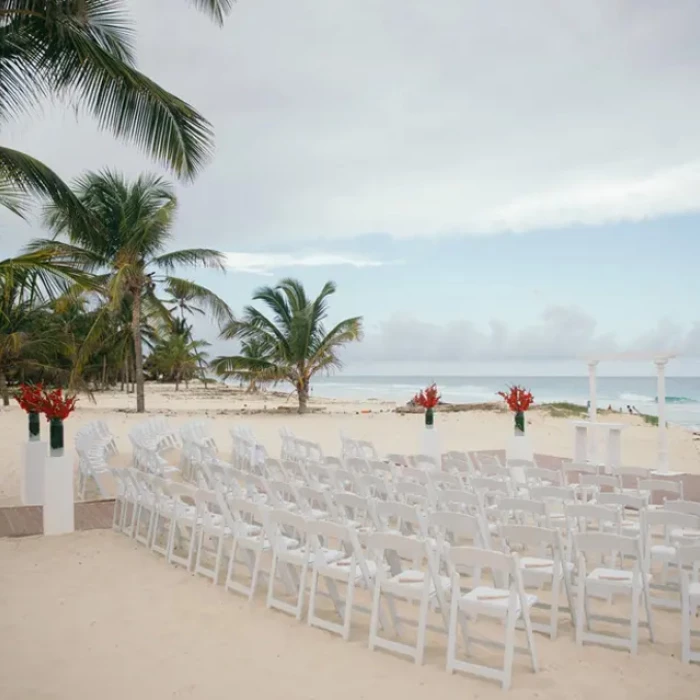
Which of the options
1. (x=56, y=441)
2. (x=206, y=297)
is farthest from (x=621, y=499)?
(x=206, y=297)

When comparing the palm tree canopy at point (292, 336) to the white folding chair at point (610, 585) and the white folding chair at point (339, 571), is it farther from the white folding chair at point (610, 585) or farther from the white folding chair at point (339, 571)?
the white folding chair at point (610, 585)

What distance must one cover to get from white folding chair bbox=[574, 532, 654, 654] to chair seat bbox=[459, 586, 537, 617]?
16.1 inches

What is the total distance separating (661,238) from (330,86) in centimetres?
2540

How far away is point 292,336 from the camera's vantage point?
2080 centimetres

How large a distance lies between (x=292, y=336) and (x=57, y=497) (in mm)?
14091

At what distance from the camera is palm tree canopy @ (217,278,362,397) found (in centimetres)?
2081

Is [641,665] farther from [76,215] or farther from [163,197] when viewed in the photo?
[163,197]

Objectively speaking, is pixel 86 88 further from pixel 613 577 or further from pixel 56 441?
pixel 613 577

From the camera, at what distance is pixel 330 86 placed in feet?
57.9

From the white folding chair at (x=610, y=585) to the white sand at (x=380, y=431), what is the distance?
6907mm

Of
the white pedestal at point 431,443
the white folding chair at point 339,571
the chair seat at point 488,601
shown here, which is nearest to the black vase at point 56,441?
the white folding chair at point 339,571

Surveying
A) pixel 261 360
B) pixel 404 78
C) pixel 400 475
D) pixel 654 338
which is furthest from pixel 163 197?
pixel 654 338

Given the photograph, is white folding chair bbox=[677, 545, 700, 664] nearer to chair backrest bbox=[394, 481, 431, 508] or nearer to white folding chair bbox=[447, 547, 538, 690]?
white folding chair bbox=[447, 547, 538, 690]

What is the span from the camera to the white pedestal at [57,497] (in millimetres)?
6852
